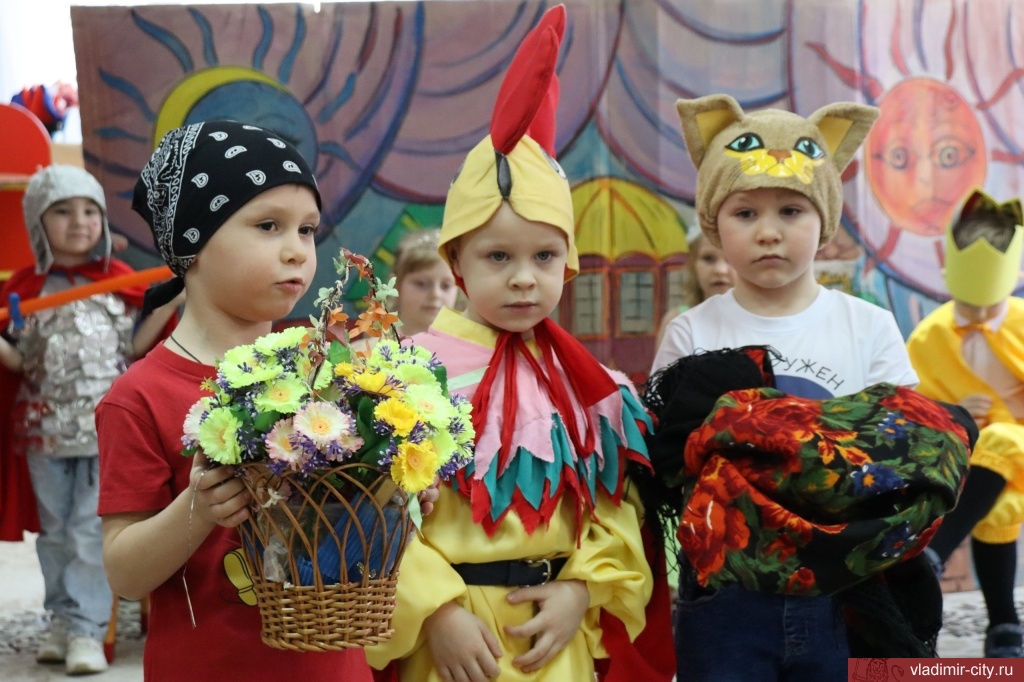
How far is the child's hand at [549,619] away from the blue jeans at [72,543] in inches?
98.1

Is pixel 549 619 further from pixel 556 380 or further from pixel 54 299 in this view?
pixel 54 299

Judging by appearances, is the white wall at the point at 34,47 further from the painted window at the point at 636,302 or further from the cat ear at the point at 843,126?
the cat ear at the point at 843,126

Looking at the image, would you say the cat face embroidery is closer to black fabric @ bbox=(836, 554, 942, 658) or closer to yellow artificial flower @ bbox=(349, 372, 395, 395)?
black fabric @ bbox=(836, 554, 942, 658)

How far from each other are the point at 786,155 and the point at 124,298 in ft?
8.88

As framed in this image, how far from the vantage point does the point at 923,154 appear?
15.1ft

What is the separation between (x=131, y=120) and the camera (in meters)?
4.27

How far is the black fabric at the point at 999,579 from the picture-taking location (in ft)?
12.5

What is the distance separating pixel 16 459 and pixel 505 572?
280cm

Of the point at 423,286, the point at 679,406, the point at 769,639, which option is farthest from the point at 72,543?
the point at 769,639

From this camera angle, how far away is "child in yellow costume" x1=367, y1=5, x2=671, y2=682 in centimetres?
195

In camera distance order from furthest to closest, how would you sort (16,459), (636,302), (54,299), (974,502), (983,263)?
1. (636,302)
2. (16,459)
3. (54,299)
4. (974,502)
5. (983,263)

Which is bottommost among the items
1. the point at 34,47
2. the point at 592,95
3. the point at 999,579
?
the point at 999,579

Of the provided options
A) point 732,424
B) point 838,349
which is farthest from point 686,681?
point 838,349

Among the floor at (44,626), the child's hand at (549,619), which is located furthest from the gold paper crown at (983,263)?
the child's hand at (549,619)
